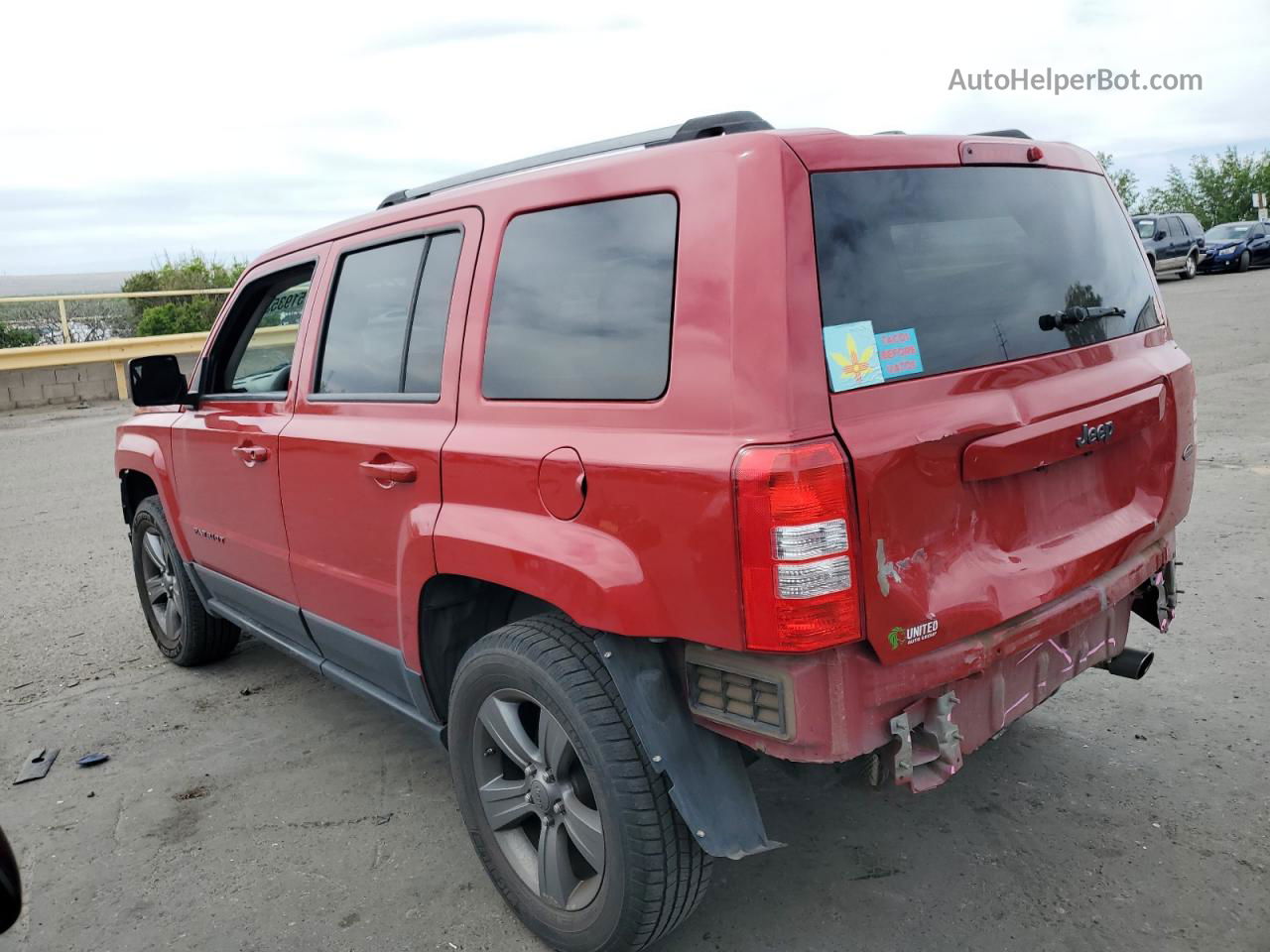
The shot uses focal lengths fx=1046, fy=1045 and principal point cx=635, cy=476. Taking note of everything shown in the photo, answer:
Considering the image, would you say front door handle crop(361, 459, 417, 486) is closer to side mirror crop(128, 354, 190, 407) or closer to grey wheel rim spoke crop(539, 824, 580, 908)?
grey wheel rim spoke crop(539, 824, 580, 908)

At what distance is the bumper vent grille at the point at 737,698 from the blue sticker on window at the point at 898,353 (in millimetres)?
731

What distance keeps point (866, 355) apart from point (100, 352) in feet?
58.5

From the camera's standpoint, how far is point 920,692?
2.31 m

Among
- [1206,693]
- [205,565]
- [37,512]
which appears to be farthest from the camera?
[37,512]

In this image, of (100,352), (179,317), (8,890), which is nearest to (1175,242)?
(179,317)

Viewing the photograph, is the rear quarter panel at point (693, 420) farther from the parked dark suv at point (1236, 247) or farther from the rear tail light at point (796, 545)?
the parked dark suv at point (1236, 247)

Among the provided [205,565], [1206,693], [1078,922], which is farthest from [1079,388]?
[205,565]

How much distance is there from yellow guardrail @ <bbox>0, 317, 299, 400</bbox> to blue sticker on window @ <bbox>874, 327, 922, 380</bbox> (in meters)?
16.0

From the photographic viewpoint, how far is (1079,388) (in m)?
2.65

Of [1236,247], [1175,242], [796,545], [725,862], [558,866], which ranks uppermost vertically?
[1175,242]

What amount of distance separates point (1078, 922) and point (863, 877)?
0.58 metres

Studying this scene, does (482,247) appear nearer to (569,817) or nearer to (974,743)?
(569,817)

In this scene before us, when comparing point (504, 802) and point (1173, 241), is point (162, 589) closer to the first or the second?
point (504, 802)

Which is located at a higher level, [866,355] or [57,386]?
[866,355]
